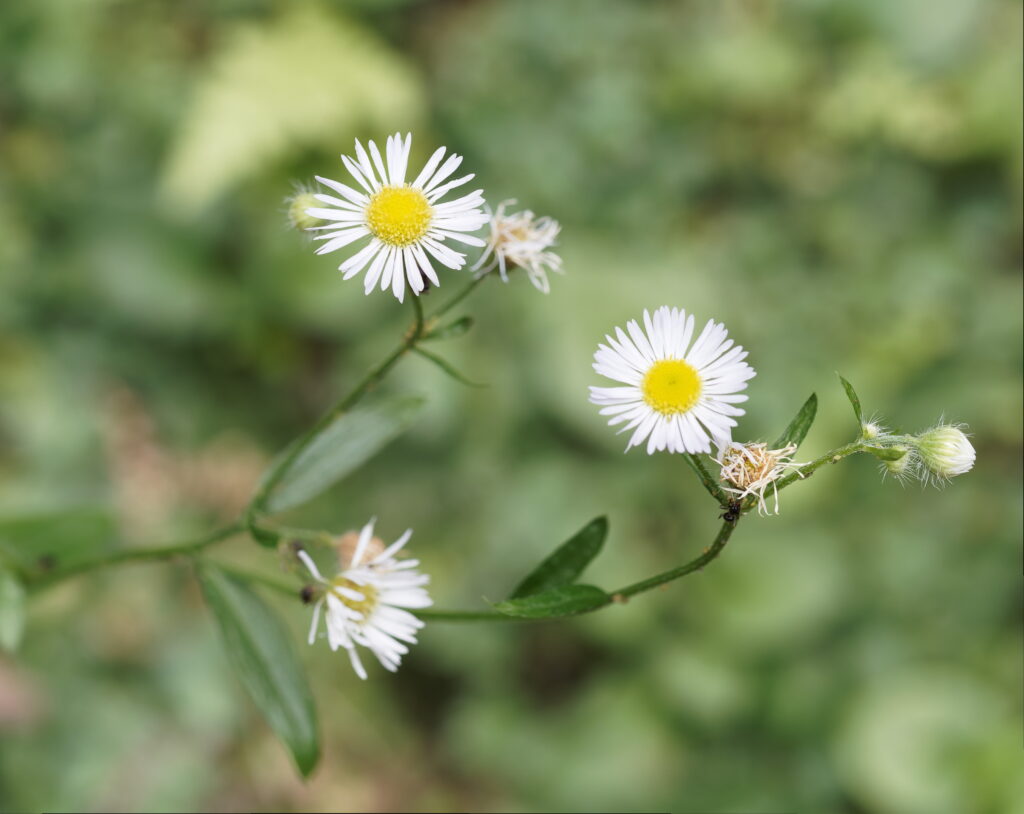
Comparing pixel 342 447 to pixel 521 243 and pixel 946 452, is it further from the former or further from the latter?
pixel 946 452

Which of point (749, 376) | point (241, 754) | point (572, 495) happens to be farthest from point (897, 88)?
point (241, 754)

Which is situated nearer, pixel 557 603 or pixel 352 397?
pixel 557 603

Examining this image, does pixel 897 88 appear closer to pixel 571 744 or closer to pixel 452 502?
pixel 452 502

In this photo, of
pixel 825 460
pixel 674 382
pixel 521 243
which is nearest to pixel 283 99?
pixel 521 243

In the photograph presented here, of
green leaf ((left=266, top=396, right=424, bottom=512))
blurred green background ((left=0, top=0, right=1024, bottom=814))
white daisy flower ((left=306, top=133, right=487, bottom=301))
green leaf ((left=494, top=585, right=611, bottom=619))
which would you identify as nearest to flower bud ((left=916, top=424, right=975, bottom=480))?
green leaf ((left=494, top=585, right=611, bottom=619))

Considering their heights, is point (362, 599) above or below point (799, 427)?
below

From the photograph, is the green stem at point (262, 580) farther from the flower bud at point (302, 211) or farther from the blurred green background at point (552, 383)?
the blurred green background at point (552, 383)

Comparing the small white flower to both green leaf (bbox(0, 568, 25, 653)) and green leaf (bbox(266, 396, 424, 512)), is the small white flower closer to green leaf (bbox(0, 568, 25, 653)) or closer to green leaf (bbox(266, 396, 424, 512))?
green leaf (bbox(266, 396, 424, 512))
